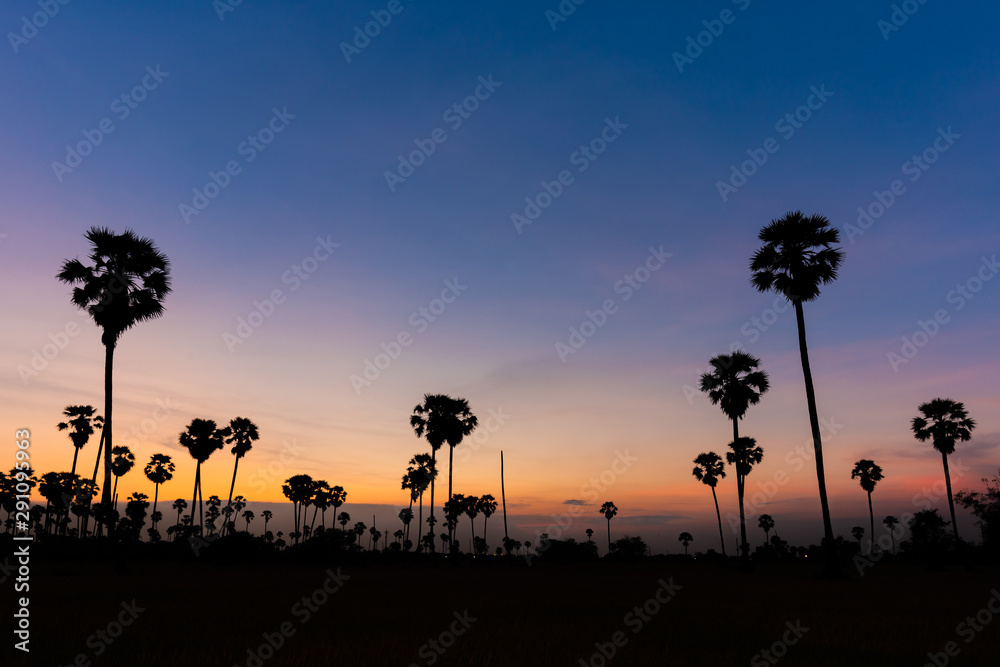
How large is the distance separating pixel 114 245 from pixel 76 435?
52435mm

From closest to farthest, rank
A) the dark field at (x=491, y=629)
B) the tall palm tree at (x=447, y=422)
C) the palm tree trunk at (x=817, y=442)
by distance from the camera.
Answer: the dark field at (x=491, y=629), the palm tree trunk at (x=817, y=442), the tall palm tree at (x=447, y=422)

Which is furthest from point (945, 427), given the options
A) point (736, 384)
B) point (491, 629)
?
point (491, 629)

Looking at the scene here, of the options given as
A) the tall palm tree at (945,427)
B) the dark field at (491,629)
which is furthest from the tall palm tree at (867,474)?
the dark field at (491,629)

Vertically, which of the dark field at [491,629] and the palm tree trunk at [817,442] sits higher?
the palm tree trunk at [817,442]

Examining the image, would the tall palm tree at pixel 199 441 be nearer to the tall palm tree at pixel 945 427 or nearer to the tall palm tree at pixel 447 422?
the tall palm tree at pixel 447 422

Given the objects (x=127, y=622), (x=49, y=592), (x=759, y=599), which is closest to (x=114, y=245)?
(x=49, y=592)

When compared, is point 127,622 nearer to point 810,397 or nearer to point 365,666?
point 365,666

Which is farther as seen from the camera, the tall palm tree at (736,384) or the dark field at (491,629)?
the tall palm tree at (736,384)

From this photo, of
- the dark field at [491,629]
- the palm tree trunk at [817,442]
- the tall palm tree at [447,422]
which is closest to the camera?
the dark field at [491,629]

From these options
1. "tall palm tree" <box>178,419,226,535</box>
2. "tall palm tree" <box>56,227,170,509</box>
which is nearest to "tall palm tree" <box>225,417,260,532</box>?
"tall palm tree" <box>178,419,226,535</box>

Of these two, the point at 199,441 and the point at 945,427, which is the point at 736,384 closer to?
the point at 945,427

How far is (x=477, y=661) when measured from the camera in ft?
32.0

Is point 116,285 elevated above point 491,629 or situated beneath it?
elevated above

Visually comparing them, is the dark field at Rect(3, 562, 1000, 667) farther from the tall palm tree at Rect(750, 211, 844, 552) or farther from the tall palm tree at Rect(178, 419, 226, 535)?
the tall palm tree at Rect(178, 419, 226, 535)
